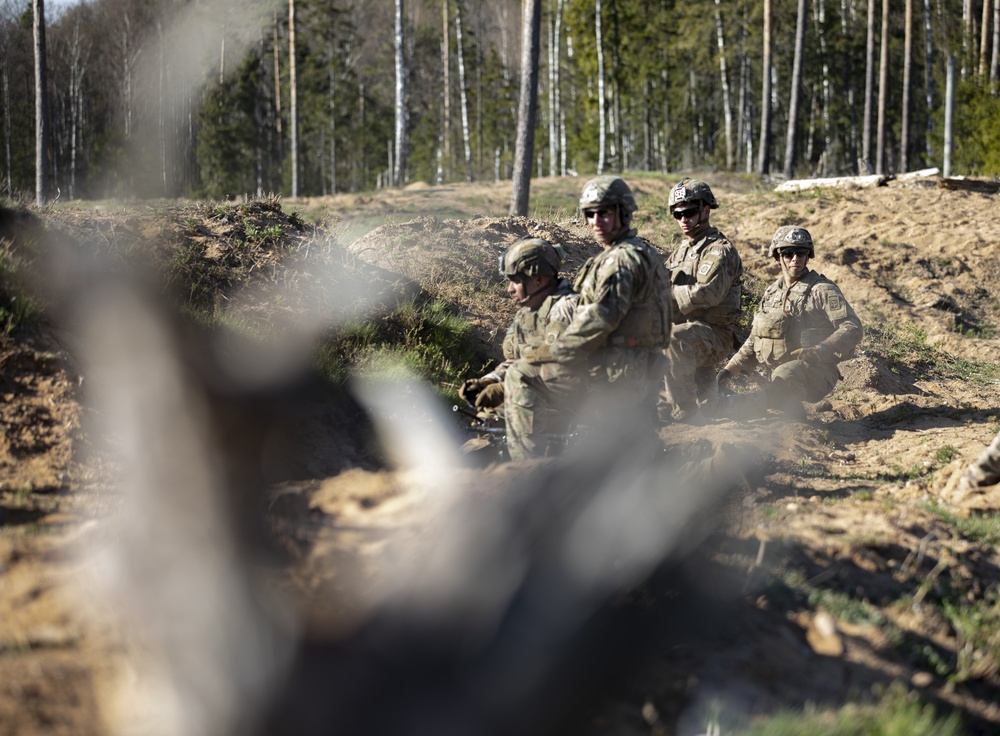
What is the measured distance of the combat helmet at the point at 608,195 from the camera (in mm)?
5473

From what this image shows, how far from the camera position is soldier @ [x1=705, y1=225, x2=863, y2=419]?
8.12 m

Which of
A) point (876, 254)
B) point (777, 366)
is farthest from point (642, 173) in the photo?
point (777, 366)

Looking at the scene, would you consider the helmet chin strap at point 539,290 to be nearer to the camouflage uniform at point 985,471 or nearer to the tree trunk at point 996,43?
the camouflage uniform at point 985,471

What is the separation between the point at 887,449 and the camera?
7.57 metres

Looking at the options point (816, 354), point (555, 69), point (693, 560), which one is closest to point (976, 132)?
point (555, 69)

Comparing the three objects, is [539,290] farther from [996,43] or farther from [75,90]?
[75,90]

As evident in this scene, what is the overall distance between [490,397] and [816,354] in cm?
354

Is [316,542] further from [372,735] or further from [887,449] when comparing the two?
[887,449]

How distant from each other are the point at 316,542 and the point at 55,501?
75.0 inches

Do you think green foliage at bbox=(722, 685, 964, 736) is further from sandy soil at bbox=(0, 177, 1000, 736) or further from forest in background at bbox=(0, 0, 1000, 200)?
forest in background at bbox=(0, 0, 1000, 200)

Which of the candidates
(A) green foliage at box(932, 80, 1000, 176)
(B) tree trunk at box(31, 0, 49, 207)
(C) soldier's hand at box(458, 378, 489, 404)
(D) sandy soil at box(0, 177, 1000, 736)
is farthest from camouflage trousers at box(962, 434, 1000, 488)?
(B) tree trunk at box(31, 0, 49, 207)

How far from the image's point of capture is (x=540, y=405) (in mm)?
5707

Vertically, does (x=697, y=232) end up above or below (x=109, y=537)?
above

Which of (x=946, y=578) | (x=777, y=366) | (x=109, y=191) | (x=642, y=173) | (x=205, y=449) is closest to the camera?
(x=946, y=578)
